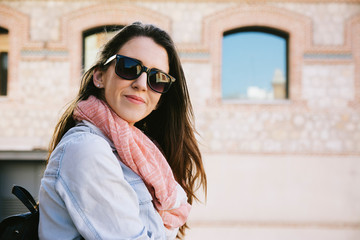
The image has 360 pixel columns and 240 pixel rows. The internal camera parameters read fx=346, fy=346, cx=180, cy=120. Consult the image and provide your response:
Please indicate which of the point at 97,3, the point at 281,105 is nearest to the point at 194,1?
the point at 97,3

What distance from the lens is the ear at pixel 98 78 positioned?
1725 mm

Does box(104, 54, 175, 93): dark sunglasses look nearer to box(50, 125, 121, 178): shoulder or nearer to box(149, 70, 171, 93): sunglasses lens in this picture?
box(149, 70, 171, 93): sunglasses lens

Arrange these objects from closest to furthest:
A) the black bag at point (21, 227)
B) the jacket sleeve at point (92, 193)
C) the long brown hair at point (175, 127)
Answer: the jacket sleeve at point (92, 193) < the black bag at point (21, 227) < the long brown hair at point (175, 127)

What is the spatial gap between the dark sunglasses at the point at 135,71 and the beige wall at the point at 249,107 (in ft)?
17.5

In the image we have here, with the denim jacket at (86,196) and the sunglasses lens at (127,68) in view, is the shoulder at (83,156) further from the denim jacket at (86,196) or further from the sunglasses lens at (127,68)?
the sunglasses lens at (127,68)

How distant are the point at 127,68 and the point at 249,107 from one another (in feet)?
19.0

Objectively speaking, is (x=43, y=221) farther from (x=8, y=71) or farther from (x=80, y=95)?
(x=8, y=71)

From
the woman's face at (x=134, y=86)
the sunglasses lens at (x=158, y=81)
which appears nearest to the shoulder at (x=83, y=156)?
the woman's face at (x=134, y=86)

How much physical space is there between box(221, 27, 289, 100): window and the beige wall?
334 millimetres

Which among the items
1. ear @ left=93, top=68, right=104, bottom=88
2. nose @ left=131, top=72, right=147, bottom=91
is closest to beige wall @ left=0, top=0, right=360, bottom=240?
ear @ left=93, top=68, right=104, bottom=88

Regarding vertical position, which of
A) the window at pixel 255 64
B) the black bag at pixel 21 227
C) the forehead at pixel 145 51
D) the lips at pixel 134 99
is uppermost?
the window at pixel 255 64

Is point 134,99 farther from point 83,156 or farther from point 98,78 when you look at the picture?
point 83,156

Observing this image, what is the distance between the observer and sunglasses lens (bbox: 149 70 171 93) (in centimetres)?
163

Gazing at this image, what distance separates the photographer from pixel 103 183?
1.19 meters
